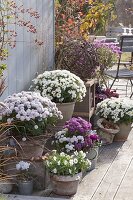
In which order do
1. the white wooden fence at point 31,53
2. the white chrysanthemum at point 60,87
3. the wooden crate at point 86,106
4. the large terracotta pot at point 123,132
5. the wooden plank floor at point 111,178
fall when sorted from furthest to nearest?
the wooden crate at point 86,106
the large terracotta pot at point 123,132
the white chrysanthemum at point 60,87
the white wooden fence at point 31,53
the wooden plank floor at point 111,178

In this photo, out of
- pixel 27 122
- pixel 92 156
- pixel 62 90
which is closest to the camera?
pixel 27 122

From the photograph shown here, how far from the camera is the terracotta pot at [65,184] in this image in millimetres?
3592

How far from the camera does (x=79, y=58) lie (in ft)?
18.7

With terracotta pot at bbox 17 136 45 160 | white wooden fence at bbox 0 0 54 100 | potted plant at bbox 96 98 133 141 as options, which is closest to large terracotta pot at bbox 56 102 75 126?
white wooden fence at bbox 0 0 54 100

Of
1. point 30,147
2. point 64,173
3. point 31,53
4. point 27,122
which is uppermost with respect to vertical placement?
point 31,53

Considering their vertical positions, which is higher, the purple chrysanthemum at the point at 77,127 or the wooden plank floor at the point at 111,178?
the purple chrysanthemum at the point at 77,127

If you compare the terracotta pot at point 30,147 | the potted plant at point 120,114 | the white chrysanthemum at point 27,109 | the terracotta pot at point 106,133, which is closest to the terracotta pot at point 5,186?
the terracotta pot at point 30,147

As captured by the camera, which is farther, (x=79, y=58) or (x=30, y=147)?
(x=79, y=58)

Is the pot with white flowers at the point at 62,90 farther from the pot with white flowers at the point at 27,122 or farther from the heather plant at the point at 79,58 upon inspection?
the pot with white flowers at the point at 27,122

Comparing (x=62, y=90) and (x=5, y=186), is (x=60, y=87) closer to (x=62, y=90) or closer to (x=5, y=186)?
(x=62, y=90)

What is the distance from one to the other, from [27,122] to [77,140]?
56 centimetres

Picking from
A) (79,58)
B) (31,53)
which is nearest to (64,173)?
(31,53)

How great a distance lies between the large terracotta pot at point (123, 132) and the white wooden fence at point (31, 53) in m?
1.16

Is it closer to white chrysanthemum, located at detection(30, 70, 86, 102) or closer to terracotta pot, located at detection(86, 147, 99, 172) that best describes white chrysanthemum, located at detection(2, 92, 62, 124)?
terracotta pot, located at detection(86, 147, 99, 172)
